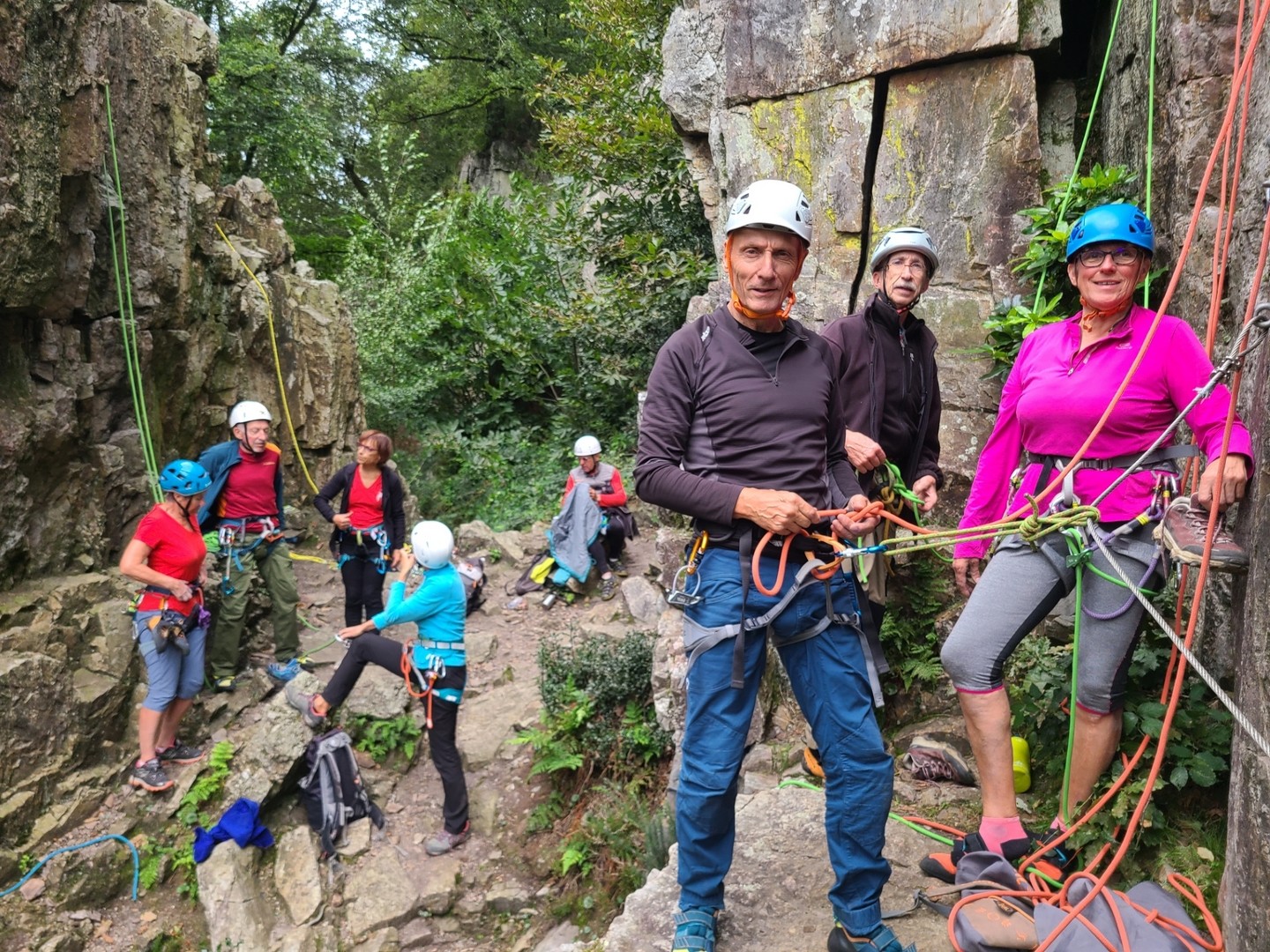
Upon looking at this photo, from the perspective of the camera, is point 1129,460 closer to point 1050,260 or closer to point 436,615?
point 1050,260

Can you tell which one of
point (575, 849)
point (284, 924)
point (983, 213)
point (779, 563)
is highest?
point (983, 213)

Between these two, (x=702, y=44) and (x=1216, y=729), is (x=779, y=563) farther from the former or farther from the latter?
(x=702, y=44)

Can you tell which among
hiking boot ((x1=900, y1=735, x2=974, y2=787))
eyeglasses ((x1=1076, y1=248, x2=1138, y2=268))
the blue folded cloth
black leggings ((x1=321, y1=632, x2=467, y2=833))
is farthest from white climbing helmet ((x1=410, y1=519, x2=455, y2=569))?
eyeglasses ((x1=1076, y1=248, x2=1138, y2=268))

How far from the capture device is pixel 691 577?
2.67 meters

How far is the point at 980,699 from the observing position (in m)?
2.94

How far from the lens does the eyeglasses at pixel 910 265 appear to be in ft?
12.1

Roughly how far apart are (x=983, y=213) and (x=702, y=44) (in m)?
4.18

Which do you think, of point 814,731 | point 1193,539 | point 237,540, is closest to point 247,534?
point 237,540

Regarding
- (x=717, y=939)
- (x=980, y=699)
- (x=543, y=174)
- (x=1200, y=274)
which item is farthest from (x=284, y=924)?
(x=543, y=174)

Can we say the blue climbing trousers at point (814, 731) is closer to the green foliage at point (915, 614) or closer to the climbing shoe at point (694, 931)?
the climbing shoe at point (694, 931)

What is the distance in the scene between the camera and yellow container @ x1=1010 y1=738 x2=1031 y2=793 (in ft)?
11.9

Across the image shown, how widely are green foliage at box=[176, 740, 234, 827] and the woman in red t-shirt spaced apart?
240 millimetres

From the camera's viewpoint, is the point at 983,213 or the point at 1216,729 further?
the point at 983,213

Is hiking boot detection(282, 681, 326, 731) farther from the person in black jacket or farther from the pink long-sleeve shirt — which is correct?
the pink long-sleeve shirt
